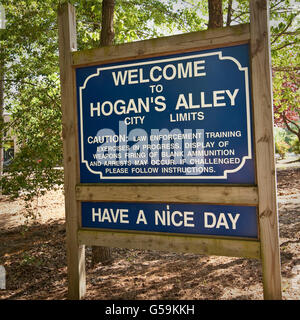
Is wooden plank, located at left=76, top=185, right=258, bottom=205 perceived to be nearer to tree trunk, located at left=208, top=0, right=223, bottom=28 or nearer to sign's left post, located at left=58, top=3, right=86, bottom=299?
sign's left post, located at left=58, top=3, right=86, bottom=299

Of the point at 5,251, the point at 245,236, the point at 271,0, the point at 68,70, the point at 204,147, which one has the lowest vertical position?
the point at 5,251

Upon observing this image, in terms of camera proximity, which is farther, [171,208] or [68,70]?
[68,70]

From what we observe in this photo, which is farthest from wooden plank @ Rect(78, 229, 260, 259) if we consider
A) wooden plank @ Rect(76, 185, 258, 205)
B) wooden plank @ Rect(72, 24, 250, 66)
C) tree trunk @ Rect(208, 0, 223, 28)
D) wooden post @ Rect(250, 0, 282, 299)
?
tree trunk @ Rect(208, 0, 223, 28)

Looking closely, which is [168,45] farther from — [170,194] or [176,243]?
[176,243]

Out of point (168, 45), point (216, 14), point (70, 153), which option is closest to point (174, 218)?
point (70, 153)

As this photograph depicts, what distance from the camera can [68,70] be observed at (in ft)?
11.6

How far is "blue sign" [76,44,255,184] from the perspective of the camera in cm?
286

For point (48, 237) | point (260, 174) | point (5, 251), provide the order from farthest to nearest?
point (48, 237) → point (5, 251) → point (260, 174)

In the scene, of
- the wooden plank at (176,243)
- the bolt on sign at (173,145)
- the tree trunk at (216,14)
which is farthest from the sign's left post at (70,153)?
the tree trunk at (216,14)

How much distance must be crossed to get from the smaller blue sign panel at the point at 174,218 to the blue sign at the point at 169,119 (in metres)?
0.25
